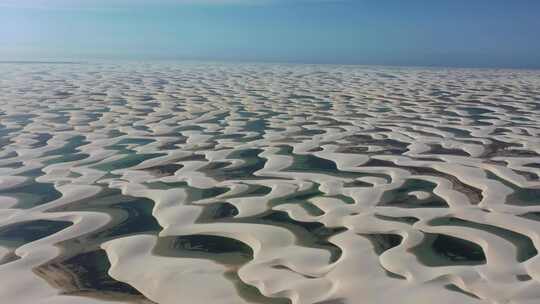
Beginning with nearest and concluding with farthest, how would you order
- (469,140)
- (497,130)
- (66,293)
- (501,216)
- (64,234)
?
(66,293) < (64,234) < (501,216) < (469,140) < (497,130)

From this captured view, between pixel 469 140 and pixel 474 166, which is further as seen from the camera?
pixel 469 140

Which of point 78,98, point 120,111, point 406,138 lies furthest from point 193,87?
point 406,138

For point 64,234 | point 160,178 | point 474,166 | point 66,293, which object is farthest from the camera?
point 474,166

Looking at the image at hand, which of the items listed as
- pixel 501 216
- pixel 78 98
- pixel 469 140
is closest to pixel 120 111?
pixel 78 98

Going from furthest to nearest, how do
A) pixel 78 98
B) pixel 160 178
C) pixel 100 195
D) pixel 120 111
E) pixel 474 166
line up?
pixel 78 98, pixel 120 111, pixel 474 166, pixel 160 178, pixel 100 195

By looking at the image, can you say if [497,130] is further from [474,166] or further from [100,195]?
[100,195]

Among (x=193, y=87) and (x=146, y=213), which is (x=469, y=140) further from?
(x=193, y=87)
